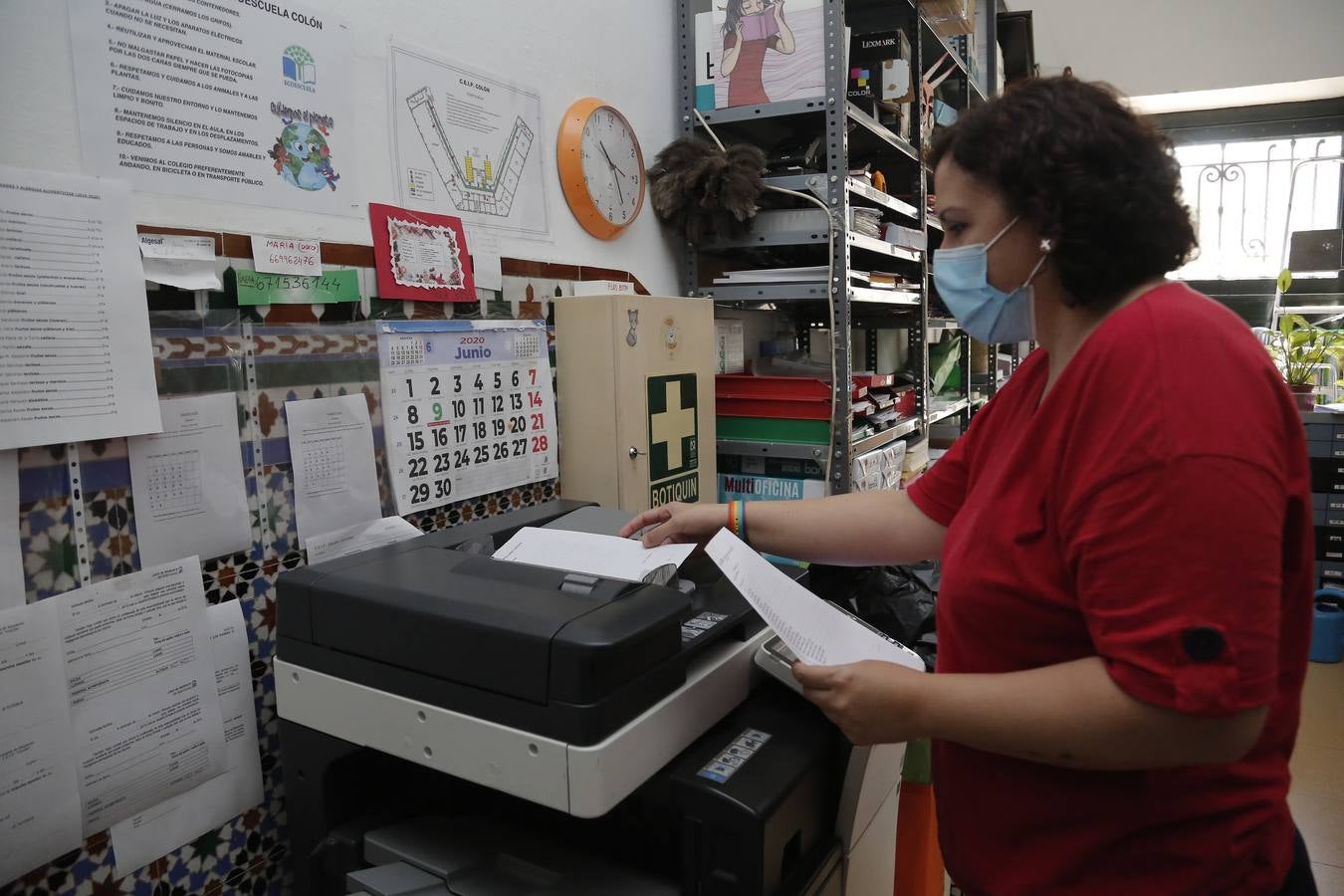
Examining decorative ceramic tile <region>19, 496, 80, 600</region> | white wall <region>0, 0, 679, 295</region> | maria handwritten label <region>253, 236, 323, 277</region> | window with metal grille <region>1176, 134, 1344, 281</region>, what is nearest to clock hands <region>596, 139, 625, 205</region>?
white wall <region>0, 0, 679, 295</region>

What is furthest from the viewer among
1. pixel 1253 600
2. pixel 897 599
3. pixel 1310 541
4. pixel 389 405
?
pixel 897 599

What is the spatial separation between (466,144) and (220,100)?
44 centimetres

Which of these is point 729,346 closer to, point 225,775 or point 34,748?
point 225,775

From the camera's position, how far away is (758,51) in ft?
6.41

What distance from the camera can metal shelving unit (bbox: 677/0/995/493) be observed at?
1.93m

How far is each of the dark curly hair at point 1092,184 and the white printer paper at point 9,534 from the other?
108cm

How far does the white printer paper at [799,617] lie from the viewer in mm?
919

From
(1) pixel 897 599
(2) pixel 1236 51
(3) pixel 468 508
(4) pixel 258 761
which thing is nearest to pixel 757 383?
(1) pixel 897 599

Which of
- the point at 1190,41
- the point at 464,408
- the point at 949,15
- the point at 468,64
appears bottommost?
the point at 464,408

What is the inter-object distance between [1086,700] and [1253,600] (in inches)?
5.9

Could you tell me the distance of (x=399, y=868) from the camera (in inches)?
36.9

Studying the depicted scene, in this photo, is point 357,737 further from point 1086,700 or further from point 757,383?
point 757,383

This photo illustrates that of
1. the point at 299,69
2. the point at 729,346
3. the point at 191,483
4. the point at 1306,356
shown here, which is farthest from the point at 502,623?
the point at 1306,356

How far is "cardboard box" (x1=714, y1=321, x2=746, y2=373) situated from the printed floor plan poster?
0.66m
